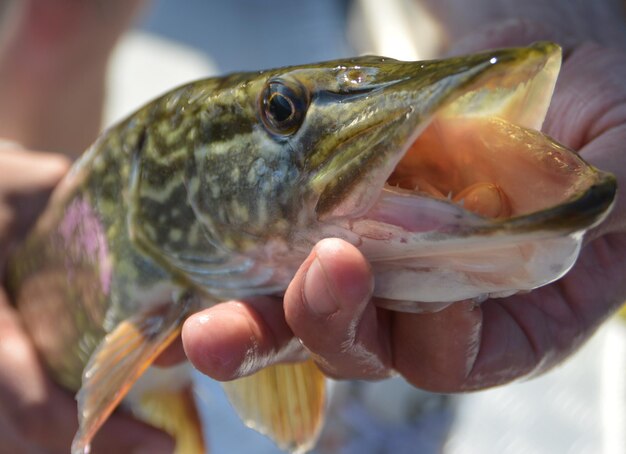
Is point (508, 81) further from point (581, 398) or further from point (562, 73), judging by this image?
point (581, 398)

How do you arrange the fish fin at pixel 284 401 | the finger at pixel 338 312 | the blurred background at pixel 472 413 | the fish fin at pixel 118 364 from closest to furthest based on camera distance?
1. the finger at pixel 338 312
2. the fish fin at pixel 118 364
3. the fish fin at pixel 284 401
4. the blurred background at pixel 472 413

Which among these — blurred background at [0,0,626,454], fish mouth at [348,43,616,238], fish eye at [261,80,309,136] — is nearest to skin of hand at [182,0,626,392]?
fish mouth at [348,43,616,238]

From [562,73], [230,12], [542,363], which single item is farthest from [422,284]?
[230,12]

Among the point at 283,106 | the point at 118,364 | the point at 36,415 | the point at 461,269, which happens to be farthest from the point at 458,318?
the point at 36,415

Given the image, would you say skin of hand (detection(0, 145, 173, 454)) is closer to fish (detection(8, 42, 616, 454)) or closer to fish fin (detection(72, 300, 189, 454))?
fish (detection(8, 42, 616, 454))

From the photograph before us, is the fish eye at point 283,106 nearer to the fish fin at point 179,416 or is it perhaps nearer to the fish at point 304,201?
the fish at point 304,201

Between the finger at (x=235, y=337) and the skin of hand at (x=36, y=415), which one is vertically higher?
the finger at (x=235, y=337)

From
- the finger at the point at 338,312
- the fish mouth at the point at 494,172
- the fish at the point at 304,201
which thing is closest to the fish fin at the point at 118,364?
the fish at the point at 304,201
